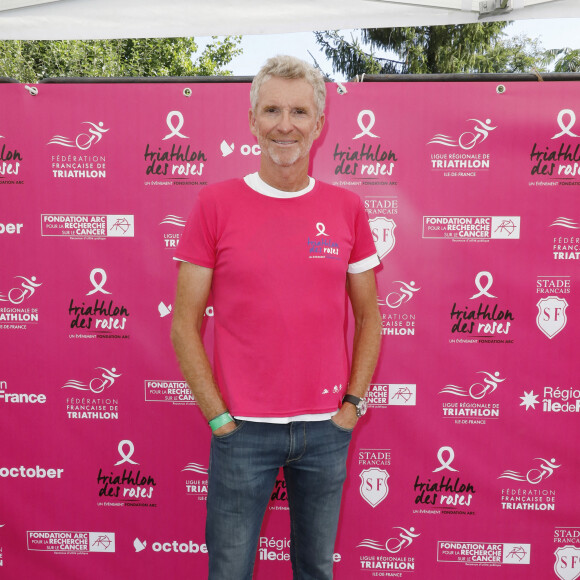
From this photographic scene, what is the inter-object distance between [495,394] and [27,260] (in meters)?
2.18

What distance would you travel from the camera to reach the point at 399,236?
2.28 m

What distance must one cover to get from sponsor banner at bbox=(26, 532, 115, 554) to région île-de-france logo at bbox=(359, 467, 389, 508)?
1187 millimetres

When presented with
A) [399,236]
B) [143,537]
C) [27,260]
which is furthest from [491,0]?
[143,537]

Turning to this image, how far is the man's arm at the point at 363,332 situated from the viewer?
1.74 m

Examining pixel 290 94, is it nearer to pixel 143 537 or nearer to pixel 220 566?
pixel 220 566

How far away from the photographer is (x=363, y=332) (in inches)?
70.1

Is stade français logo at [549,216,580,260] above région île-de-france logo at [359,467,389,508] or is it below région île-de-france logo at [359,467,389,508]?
above

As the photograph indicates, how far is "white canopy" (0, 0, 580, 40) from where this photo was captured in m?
1.98

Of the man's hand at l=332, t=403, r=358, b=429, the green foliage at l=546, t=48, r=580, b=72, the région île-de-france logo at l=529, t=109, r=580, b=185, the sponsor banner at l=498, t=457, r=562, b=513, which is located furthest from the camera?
the green foliage at l=546, t=48, r=580, b=72

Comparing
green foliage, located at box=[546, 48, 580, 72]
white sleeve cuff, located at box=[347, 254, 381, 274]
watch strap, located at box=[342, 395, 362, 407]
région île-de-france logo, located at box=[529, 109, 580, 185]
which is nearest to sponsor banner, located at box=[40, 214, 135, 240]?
white sleeve cuff, located at box=[347, 254, 381, 274]

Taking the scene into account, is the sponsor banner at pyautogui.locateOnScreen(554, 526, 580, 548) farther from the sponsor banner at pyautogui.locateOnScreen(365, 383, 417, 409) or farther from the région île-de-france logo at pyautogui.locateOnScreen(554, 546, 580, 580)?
the sponsor banner at pyautogui.locateOnScreen(365, 383, 417, 409)

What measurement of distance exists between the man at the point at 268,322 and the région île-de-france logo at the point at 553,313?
1.13m

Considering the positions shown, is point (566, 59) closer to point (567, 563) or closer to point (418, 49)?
point (418, 49)

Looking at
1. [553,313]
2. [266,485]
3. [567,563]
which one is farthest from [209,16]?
[567,563]
